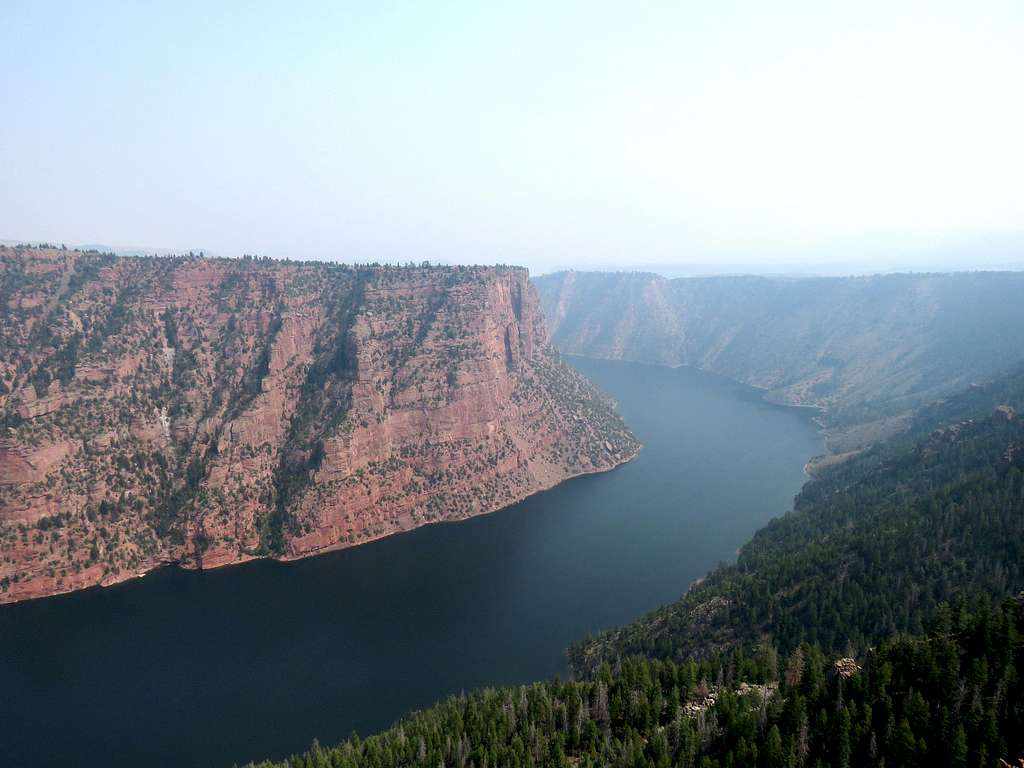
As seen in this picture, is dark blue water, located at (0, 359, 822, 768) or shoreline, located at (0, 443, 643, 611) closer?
dark blue water, located at (0, 359, 822, 768)

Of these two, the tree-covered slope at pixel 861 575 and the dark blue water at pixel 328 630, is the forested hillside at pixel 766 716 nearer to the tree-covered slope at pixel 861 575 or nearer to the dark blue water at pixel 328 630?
the tree-covered slope at pixel 861 575

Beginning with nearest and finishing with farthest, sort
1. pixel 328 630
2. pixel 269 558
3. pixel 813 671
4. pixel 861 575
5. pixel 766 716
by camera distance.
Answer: pixel 766 716 → pixel 813 671 → pixel 861 575 → pixel 328 630 → pixel 269 558

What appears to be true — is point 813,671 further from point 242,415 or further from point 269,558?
point 242,415

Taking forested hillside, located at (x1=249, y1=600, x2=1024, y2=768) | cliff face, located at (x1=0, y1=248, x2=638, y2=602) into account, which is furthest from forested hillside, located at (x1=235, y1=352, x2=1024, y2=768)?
cliff face, located at (x1=0, y1=248, x2=638, y2=602)

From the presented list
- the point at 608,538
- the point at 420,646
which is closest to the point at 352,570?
the point at 420,646

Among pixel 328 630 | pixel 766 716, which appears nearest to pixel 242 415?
pixel 328 630

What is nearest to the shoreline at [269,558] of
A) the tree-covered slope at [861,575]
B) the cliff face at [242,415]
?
the cliff face at [242,415]

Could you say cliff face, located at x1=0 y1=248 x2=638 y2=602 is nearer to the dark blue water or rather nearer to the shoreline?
the shoreline
